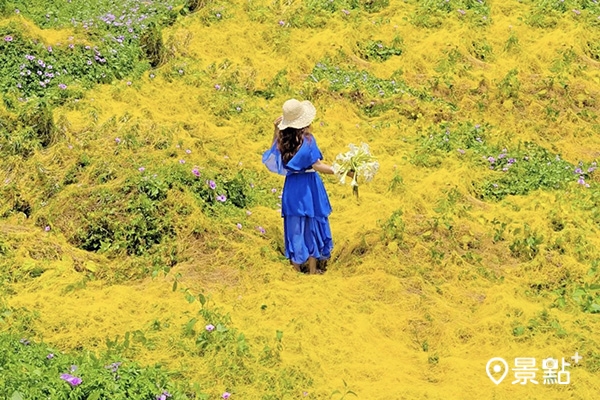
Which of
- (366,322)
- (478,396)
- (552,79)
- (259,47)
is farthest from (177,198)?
(552,79)

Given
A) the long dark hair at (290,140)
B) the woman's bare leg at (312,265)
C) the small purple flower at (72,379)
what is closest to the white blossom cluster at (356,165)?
the long dark hair at (290,140)

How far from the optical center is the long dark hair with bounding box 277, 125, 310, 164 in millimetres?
6719

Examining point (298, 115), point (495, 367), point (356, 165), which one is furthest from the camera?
point (356, 165)

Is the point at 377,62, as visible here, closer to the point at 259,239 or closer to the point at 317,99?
the point at 317,99

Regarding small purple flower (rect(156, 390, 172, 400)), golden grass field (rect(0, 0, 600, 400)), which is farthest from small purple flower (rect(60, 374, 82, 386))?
golden grass field (rect(0, 0, 600, 400))

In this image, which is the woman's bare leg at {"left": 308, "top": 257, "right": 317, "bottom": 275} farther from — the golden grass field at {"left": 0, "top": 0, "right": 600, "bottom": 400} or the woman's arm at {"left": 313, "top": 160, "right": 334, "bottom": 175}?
the woman's arm at {"left": 313, "top": 160, "right": 334, "bottom": 175}

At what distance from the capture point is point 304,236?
7.01 metres

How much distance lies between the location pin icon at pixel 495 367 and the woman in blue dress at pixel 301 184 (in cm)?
178

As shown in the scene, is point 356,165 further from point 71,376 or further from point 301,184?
point 71,376

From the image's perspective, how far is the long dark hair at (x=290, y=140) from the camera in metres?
6.72

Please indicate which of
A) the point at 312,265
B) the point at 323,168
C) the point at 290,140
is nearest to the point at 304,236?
the point at 312,265

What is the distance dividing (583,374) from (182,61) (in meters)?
6.85

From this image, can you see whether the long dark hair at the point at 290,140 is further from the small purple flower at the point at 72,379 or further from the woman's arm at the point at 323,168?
the small purple flower at the point at 72,379

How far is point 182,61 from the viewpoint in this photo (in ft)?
35.7
